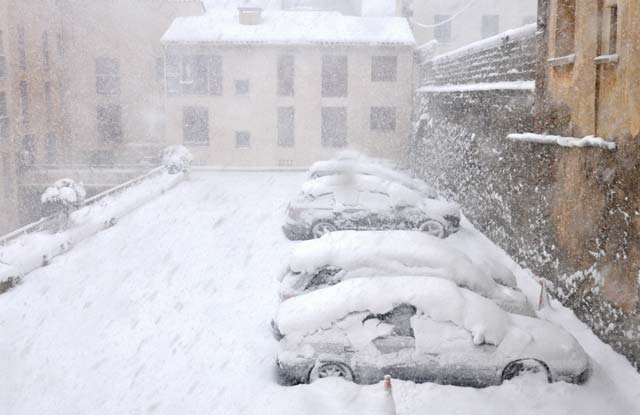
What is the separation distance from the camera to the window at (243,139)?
103 ft

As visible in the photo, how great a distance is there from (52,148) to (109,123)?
3.35 m

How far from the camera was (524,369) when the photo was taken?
Result: 6848mm

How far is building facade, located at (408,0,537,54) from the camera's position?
3838 centimetres

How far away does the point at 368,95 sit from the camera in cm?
3131

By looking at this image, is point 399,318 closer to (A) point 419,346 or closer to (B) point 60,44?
(A) point 419,346

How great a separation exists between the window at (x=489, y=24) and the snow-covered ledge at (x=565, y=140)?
94.4 ft

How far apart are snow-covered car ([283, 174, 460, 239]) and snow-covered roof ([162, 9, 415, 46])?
56.9 feet

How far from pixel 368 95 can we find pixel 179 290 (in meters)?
22.0

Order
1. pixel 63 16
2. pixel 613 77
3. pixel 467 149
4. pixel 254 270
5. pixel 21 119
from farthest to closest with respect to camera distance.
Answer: pixel 63 16
pixel 21 119
pixel 467 149
pixel 254 270
pixel 613 77

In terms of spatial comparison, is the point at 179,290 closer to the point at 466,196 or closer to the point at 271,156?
the point at 466,196

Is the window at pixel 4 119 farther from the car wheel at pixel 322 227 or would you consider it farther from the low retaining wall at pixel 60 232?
the car wheel at pixel 322 227

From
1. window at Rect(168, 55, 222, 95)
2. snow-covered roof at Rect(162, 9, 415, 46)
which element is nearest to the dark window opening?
snow-covered roof at Rect(162, 9, 415, 46)

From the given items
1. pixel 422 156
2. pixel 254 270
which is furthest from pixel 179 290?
pixel 422 156

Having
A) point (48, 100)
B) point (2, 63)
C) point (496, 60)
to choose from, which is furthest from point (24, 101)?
point (496, 60)
